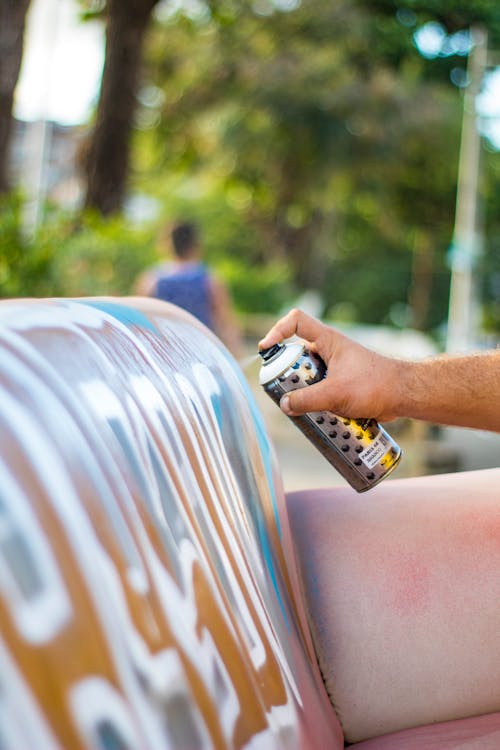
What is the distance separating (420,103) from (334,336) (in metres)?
24.2

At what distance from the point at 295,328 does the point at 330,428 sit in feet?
0.56

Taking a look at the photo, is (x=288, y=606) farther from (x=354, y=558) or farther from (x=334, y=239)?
(x=334, y=239)

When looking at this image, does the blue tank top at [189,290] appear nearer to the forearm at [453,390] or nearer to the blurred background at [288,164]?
the blurred background at [288,164]

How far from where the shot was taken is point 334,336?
1751 millimetres

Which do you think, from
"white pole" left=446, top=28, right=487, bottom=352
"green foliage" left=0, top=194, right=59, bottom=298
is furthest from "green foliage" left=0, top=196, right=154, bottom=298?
"white pole" left=446, top=28, right=487, bottom=352

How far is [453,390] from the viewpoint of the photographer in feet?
6.09

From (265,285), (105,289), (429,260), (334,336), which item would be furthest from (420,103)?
(334,336)

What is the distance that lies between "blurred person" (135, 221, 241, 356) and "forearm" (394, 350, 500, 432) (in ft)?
13.5

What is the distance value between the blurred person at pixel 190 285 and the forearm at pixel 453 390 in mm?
4109

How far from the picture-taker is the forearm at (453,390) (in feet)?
5.97

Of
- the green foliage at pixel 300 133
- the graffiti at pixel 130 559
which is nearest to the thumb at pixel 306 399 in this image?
the graffiti at pixel 130 559

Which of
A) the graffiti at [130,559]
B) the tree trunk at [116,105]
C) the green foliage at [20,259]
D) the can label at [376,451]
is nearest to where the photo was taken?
the graffiti at [130,559]

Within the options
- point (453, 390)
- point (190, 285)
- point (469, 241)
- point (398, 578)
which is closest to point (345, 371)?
point (453, 390)

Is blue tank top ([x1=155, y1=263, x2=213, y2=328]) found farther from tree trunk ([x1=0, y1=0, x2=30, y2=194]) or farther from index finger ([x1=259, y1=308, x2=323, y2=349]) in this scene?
index finger ([x1=259, y1=308, x2=323, y2=349])
